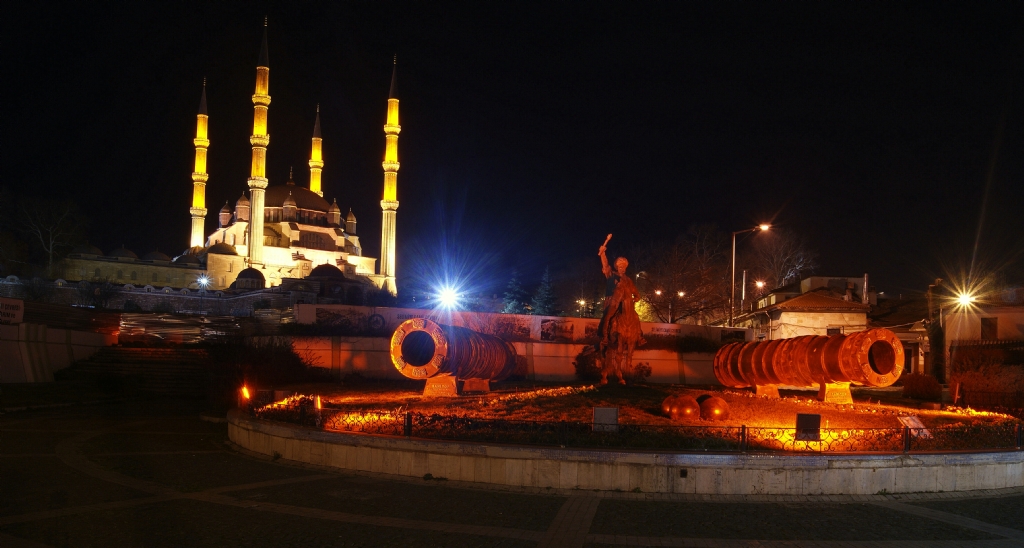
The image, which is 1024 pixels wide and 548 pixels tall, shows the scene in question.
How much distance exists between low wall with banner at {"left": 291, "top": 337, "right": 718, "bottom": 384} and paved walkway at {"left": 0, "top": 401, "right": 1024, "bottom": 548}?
48.5ft

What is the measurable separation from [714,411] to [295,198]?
7278cm

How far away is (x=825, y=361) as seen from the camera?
16328 millimetres

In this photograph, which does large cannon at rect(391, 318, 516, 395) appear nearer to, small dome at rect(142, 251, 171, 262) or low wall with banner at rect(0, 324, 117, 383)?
low wall with banner at rect(0, 324, 117, 383)

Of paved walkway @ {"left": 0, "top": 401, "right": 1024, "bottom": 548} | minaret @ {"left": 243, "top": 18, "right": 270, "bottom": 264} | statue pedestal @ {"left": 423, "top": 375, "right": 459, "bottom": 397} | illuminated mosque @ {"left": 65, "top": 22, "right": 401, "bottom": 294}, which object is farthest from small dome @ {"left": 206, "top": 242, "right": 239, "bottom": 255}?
paved walkway @ {"left": 0, "top": 401, "right": 1024, "bottom": 548}

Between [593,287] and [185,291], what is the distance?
33491mm

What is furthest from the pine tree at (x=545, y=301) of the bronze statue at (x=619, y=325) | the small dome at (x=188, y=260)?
the bronze statue at (x=619, y=325)

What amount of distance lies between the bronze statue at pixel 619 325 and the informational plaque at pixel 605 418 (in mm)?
6633

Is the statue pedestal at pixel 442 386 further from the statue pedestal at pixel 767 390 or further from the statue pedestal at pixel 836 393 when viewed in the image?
the statue pedestal at pixel 836 393

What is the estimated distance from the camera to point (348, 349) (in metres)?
26.9

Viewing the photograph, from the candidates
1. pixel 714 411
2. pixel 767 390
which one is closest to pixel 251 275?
pixel 767 390

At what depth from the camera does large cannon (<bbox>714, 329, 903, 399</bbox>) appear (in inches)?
622

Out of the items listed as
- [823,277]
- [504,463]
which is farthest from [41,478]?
[823,277]

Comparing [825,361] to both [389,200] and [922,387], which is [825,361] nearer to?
[922,387]

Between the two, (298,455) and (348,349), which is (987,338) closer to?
(348,349)
